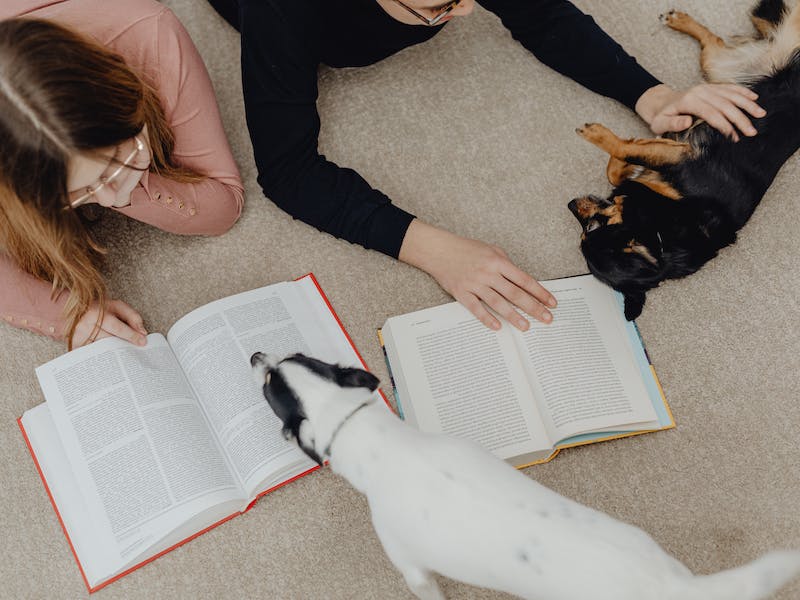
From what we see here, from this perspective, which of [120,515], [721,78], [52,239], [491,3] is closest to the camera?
[52,239]

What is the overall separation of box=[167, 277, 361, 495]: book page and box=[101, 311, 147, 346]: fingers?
0.21ft

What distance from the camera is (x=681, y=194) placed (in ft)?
4.11

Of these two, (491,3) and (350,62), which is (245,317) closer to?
(350,62)

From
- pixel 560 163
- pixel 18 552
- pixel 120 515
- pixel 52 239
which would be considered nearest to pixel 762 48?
pixel 560 163

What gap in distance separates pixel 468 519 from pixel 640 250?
688 mm

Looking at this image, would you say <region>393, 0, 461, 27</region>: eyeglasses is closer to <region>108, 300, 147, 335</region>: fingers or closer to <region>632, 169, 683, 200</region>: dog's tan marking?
<region>632, 169, 683, 200</region>: dog's tan marking

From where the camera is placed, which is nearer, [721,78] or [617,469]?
[617,469]

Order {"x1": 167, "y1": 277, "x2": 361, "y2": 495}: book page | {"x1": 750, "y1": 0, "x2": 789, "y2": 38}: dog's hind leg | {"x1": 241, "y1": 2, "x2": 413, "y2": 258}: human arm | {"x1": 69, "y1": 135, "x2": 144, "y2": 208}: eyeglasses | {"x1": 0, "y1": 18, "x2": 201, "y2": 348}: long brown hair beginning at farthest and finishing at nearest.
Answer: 1. {"x1": 750, "y1": 0, "x2": 789, "y2": 38}: dog's hind leg
2. {"x1": 167, "y1": 277, "x2": 361, "y2": 495}: book page
3. {"x1": 241, "y1": 2, "x2": 413, "y2": 258}: human arm
4. {"x1": 69, "y1": 135, "x2": 144, "y2": 208}: eyeglasses
5. {"x1": 0, "y1": 18, "x2": 201, "y2": 348}: long brown hair

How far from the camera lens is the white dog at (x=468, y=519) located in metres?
0.81

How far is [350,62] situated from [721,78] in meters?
0.93

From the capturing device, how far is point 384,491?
0.93 meters

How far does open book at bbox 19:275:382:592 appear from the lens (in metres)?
1.07

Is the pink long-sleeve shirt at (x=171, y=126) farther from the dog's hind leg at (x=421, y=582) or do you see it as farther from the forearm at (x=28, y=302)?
the dog's hind leg at (x=421, y=582)

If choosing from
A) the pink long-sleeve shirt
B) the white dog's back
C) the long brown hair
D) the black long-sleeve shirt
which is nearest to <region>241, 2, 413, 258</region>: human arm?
the black long-sleeve shirt
